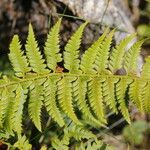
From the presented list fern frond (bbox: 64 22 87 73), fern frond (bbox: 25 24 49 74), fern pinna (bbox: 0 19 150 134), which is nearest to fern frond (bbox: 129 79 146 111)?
fern pinna (bbox: 0 19 150 134)

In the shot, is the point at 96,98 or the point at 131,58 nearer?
the point at 96,98

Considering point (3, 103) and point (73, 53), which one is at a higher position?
point (73, 53)

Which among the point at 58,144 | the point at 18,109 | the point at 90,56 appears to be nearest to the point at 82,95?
the point at 90,56

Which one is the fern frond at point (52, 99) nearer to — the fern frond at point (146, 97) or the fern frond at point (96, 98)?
the fern frond at point (96, 98)

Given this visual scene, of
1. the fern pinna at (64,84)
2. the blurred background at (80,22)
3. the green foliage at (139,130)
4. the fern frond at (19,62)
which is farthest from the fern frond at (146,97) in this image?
the green foliage at (139,130)

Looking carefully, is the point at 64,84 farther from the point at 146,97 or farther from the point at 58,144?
the point at 58,144

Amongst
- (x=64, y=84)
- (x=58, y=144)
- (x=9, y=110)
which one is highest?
(x=64, y=84)

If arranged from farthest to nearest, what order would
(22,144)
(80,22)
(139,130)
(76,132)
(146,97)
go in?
(139,130)
(80,22)
(76,132)
(22,144)
(146,97)

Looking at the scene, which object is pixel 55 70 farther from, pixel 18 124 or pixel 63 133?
pixel 63 133

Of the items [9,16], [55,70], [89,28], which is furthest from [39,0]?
[55,70]
